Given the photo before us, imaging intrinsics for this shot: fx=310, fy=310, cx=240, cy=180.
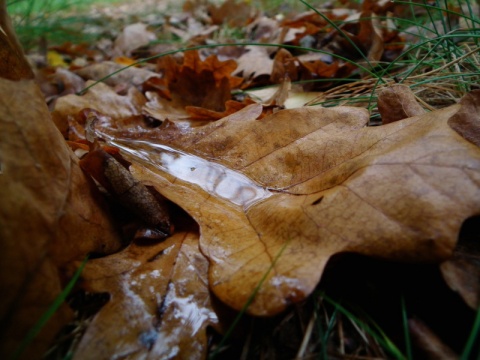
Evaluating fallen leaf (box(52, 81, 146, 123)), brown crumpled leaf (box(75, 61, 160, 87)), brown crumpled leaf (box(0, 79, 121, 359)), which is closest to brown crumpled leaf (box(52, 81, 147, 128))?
fallen leaf (box(52, 81, 146, 123))

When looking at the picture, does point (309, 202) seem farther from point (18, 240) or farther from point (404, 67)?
point (404, 67)

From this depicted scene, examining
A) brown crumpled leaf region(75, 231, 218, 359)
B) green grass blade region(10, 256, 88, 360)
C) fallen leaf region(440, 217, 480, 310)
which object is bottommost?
brown crumpled leaf region(75, 231, 218, 359)

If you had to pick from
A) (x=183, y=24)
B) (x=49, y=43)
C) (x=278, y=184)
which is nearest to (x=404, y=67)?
(x=278, y=184)

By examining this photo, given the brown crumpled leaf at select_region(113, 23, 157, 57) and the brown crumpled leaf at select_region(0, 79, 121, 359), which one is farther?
the brown crumpled leaf at select_region(113, 23, 157, 57)

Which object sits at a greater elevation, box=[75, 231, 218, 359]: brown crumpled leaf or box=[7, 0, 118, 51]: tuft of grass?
box=[7, 0, 118, 51]: tuft of grass

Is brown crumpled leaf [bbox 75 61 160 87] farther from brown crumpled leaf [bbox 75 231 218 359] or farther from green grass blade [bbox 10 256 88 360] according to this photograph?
green grass blade [bbox 10 256 88 360]

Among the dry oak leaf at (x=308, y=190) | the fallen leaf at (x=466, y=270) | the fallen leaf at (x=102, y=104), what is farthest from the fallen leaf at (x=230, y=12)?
the fallen leaf at (x=466, y=270)
